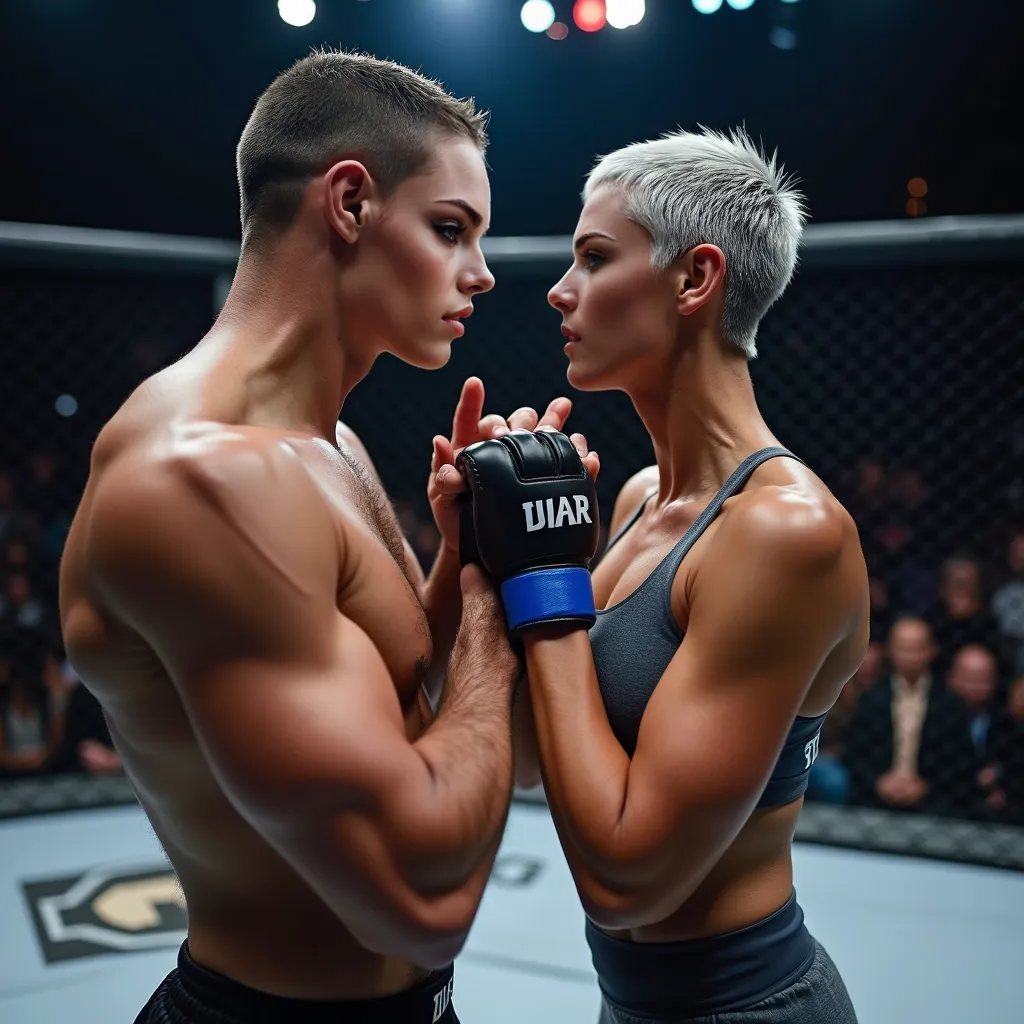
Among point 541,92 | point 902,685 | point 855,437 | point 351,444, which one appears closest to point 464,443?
point 351,444

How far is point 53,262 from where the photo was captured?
8.48 feet

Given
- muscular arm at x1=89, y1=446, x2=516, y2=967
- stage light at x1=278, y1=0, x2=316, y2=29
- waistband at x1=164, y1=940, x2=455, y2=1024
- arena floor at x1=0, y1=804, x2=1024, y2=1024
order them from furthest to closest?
stage light at x1=278, y1=0, x2=316, y2=29 → arena floor at x1=0, y1=804, x2=1024, y2=1024 → waistband at x1=164, y1=940, x2=455, y2=1024 → muscular arm at x1=89, y1=446, x2=516, y2=967

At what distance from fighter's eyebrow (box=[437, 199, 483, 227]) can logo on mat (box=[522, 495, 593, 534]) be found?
1.11ft

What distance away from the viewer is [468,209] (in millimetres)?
1147

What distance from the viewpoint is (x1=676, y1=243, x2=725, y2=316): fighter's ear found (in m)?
1.25

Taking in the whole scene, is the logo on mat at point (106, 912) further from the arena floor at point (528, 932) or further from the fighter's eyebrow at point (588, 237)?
the fighter's eyebrow at point (588, 237)

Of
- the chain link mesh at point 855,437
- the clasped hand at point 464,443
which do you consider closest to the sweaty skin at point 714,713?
the clasped hand at point 464,443

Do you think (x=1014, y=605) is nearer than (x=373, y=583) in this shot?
No

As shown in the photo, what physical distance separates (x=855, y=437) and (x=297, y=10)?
3.31 m

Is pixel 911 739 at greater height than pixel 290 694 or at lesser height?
lesser

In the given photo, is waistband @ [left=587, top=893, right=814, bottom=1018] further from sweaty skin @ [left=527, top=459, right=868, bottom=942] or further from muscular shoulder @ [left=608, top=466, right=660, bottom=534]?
muscular shoulder @ [left=608, top=466, right=660, bottom=534]

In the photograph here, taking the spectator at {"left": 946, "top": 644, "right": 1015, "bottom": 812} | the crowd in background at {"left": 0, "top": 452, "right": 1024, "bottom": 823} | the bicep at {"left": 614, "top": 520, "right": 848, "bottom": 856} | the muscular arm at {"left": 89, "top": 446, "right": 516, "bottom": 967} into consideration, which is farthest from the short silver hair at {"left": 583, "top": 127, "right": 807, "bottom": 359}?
the spectator at {"left": 946, "top": 644, "right": 1015, "bottom": 812}

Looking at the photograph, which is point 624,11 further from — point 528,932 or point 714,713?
point 714,713

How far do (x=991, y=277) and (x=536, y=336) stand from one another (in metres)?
1.78
